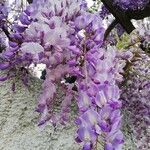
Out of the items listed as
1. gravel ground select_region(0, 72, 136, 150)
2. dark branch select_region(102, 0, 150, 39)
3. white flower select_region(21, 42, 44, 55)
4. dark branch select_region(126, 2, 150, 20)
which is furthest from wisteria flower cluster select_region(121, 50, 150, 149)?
dark branch select_region(126, 2, 150, 20)

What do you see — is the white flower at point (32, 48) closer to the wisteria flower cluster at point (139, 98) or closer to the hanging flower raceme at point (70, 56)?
the hanging flower raceme at point (70, 56)

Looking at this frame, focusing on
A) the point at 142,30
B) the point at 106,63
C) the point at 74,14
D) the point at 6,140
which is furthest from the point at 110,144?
the point at 142,30

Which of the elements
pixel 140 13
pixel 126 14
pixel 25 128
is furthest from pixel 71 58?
pixel 140 13

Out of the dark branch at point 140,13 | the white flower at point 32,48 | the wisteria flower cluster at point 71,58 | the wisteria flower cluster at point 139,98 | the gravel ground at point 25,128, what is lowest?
the dark branch at point 140,13

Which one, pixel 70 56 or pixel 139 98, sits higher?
pixel 70 56

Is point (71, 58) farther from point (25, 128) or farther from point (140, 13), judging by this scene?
point (140, 13)

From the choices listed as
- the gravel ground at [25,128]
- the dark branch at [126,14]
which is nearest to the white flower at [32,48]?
the gravel ground at [25,128]

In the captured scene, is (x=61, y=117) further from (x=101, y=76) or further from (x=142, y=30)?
(x=142, y=30)

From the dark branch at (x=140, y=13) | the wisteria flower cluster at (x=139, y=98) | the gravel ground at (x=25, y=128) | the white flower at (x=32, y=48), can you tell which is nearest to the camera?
the white flower at (x=32, y=48)

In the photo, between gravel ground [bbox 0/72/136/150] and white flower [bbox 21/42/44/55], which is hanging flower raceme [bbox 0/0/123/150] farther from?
gravel ground [bbox 0/72/136/150]

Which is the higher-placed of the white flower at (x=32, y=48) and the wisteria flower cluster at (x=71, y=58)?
the white flower at (x=32, y=48)

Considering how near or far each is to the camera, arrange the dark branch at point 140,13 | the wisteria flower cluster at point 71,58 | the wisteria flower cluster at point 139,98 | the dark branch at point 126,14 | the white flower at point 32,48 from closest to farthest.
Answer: the wisteria flower cluster at point 71,58 < the white flower at point 32,48 < the wisteria flower cluster at point 139,98 < the dark branch at point 126,14 < the dark branch at point 140,13
